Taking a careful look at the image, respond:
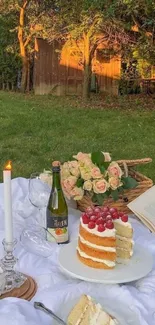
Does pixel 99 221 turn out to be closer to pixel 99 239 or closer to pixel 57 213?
pixel 99 239

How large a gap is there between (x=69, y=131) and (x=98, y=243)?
572cm

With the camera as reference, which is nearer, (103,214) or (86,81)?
(103,214)

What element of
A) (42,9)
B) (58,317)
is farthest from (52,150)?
(42,9)

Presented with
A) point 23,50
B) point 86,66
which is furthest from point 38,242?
point 23,50

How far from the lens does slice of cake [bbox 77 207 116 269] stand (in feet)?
4.48

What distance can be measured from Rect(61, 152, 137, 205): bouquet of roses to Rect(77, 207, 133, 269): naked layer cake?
1.23ft

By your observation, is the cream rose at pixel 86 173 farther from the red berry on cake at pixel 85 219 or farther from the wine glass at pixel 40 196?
the red berry on cake at pixel 85 219

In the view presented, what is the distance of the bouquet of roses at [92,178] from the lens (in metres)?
1.83

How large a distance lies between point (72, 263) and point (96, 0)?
23.9ft

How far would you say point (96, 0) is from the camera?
8031 millimetres

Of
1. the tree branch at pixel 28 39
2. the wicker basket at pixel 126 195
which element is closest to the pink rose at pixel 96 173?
the wicker basket at pixel 126 195

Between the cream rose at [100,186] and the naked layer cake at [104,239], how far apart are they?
0.36 metres

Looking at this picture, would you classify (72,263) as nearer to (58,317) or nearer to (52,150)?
(58,317)

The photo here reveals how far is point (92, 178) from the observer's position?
184cm
